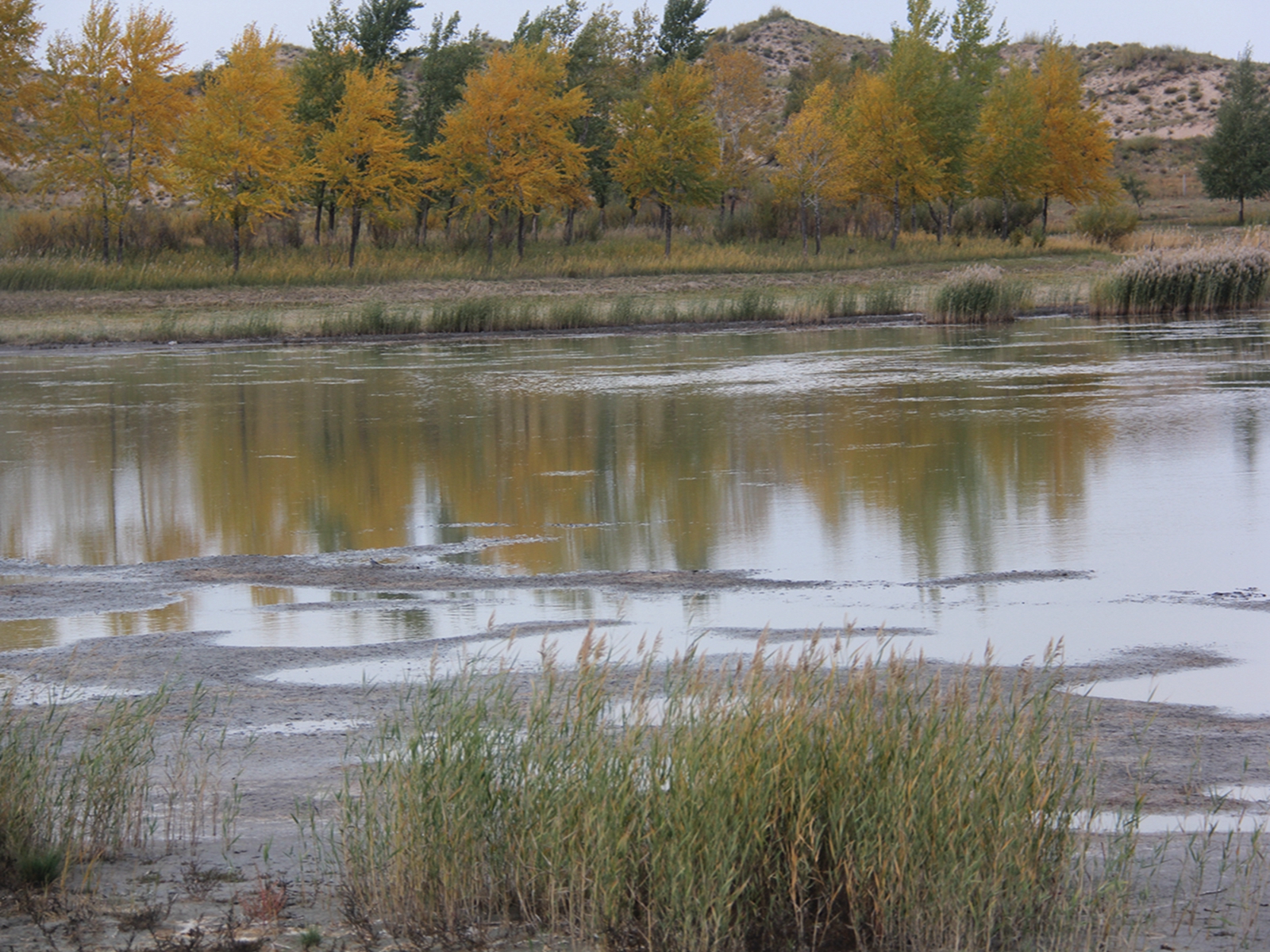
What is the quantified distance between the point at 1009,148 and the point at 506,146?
78.5 feet

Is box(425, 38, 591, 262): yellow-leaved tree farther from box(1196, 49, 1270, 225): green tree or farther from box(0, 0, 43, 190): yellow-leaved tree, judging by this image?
box(1196, 49, 1270, 225): green tree

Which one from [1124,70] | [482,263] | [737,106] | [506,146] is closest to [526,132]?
[506,146]

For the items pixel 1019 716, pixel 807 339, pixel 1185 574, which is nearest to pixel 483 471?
pixel 1185 574

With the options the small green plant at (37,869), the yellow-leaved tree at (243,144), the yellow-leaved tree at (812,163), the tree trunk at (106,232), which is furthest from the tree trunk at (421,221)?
the small green plant at (37,869)

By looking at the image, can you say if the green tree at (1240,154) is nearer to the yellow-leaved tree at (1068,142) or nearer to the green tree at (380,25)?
the yellow-leaved tree at (1068,142)

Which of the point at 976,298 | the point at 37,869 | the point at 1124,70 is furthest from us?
the point at 1124,70

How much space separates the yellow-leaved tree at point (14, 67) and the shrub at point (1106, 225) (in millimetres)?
44617

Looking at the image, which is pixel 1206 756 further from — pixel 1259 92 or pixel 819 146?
pixel 1259 92

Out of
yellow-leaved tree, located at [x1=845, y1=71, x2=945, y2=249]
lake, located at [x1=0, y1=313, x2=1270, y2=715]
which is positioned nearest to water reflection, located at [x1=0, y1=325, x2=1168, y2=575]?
lake, located at [x1=0, y1=313, x2=1270, y2=715]

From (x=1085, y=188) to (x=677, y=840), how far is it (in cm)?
7172

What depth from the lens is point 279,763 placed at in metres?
6.40

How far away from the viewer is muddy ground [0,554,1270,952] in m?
4.62

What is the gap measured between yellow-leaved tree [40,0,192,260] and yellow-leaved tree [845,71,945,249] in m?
29.1

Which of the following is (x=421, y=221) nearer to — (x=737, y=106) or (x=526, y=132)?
(x=526, y=132)
